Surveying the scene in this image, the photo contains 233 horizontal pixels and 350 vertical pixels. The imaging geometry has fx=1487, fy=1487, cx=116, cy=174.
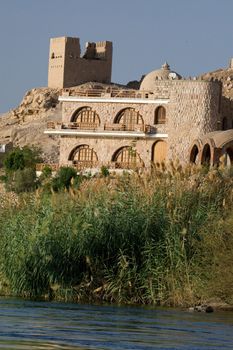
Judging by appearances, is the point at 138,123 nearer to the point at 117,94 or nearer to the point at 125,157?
the point at 125,157

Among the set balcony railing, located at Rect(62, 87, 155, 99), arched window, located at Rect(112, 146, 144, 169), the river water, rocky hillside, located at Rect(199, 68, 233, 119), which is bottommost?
the river water

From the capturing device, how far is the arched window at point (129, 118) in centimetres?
6681

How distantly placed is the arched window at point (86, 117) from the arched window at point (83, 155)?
3.50 ft

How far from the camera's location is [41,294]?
3619 centimetres

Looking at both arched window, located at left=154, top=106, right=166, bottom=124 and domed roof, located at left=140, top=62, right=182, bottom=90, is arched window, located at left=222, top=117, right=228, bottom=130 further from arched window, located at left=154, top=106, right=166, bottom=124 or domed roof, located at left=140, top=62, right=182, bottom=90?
domed roof, located at left=140, top=62, right=182, bottom=90

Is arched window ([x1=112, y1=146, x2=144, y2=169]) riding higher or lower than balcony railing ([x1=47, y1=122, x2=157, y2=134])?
lower

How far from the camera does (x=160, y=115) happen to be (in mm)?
66500

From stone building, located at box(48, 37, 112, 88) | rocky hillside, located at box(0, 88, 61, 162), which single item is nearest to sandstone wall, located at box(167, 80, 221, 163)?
rocky hillside, located at box(0, 88, 61, 162)

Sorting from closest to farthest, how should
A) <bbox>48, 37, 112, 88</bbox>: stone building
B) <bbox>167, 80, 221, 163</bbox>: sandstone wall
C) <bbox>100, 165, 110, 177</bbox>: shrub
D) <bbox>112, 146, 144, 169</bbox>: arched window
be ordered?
1. <bbox>100, 165, 110, 177</bbox>: shrub
2. <bbox>167, 80, 221, 163</bbox>: sandstone wall
3. <bbox>112, 146, 144, 169</bbox>: arched window
4. <bbox>48, 37, 112, 88</bbox>: stone building

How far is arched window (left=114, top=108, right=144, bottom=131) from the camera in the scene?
219 feet

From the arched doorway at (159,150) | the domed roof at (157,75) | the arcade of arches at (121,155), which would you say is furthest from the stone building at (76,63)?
the arched doorway at (159,150)

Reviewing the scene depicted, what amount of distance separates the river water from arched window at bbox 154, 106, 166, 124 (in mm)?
31151

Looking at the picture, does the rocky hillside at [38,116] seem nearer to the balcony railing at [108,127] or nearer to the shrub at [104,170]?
the balcony railing at [108,127]

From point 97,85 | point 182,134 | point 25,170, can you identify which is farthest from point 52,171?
point 97,85
